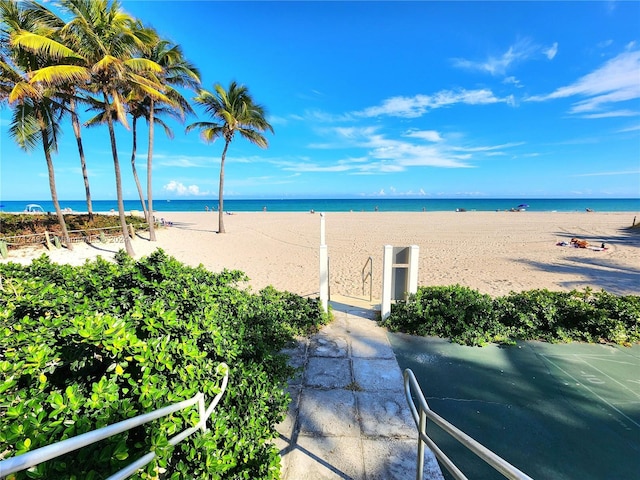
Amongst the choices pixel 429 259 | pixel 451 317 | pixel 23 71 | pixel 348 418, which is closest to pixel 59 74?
pixel 23 71

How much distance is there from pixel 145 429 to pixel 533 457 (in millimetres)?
3101

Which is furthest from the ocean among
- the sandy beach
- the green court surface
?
the green court surface

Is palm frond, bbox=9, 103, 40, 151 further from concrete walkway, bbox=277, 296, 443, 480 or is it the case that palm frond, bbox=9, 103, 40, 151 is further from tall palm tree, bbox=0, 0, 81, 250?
concrete walkway, bbox=277, 296, 443, 480

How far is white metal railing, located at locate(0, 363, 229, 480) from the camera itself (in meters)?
0.82

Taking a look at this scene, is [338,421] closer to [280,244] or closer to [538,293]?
[538,293]

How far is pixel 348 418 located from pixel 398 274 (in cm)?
298

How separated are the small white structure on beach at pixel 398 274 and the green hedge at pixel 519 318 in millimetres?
215

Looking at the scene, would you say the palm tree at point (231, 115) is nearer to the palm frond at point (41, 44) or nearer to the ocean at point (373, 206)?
the palm frond at point (41, 44)

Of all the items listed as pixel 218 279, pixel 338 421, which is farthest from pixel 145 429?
pixel 218 279

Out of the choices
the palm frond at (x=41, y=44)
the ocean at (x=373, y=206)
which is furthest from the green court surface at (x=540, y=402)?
the ocean at (x=373, y=206)

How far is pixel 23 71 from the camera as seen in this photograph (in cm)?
1049

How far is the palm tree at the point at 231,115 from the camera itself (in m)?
17.5

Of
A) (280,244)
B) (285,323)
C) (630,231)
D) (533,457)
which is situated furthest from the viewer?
(630,231)

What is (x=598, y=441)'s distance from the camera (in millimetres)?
2619
